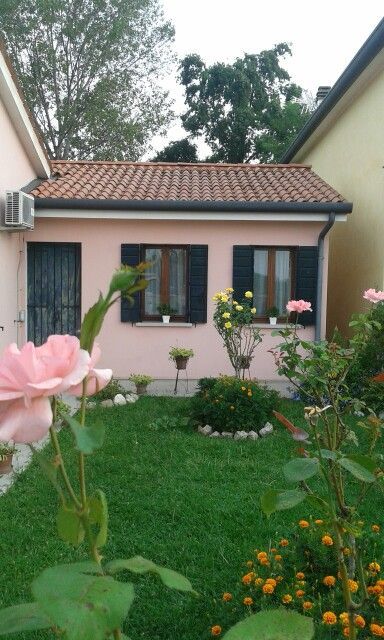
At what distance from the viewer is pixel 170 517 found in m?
4.96

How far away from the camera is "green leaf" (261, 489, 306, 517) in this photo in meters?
1.59

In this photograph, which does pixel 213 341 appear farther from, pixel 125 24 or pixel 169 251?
pixel 125 24

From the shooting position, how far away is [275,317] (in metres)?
11.6

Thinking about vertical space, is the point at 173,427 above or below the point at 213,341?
below

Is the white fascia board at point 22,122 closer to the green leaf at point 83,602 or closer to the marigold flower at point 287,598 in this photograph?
the marigold flower at point 287,598

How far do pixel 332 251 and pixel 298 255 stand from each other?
10.7ft

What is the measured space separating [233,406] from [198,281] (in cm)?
400

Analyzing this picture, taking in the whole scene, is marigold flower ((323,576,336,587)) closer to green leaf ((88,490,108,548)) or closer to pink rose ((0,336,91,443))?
green leaf ((88,490,108,548))

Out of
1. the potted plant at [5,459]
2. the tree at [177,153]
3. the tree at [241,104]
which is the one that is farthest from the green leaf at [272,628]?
the tree at [177,153]

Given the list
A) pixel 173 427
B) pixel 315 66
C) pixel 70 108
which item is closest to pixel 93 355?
A: pixel 173 427

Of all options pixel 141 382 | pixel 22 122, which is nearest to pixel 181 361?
pixel 141 382

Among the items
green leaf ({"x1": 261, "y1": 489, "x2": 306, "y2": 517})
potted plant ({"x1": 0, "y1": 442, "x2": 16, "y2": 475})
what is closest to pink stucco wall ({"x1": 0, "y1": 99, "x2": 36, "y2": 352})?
potted plant ({"x1": 0, "y1": 442, "x2": 16, "y2": 475})

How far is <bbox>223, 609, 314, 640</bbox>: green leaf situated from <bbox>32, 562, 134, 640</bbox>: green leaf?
273 millimetres

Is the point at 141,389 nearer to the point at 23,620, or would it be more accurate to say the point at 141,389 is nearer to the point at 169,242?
the point at 169,242
